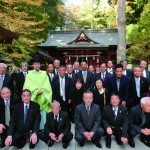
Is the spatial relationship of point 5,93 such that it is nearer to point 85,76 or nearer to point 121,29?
point 85,76

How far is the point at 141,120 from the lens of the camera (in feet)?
17.2

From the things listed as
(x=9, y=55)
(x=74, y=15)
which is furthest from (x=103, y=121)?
(x=74, y=15)

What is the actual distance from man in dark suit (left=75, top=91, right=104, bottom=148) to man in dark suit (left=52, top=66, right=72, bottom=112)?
62.2 inches

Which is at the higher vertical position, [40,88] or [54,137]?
[40,88]

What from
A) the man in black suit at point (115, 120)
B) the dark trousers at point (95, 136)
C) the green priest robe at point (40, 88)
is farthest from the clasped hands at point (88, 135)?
the green priest robe at point (40, 88)

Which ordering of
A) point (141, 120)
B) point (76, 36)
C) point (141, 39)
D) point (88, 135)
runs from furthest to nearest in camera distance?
point (76, 36)
point (141, 39)
point (141, 120)
point (88, 135)

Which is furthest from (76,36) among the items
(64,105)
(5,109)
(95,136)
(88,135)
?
(88,135)

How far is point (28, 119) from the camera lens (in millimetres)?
5176

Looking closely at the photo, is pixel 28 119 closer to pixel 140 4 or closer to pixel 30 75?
pixel 30 75

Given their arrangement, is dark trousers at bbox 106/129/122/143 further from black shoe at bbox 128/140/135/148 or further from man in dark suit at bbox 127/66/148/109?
man in dark suit at bbox 127/66/148/109

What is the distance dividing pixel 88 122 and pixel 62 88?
1852mm

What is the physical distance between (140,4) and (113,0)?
436 centimetres

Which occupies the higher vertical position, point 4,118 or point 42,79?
point 42,79

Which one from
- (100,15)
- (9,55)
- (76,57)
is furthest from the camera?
(100,15)
